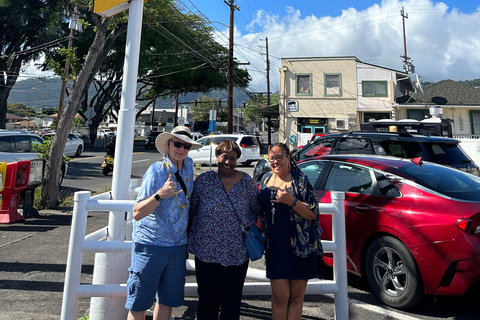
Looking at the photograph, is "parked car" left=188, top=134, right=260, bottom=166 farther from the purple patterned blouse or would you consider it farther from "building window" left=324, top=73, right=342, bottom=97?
the purple patterned blouse

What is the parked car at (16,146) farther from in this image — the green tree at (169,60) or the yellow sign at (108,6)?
the yellow sign at (108,6)

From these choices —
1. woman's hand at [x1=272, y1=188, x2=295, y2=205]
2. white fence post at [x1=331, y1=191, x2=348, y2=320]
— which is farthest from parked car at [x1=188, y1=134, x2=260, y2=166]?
woman's hand at [x1=272, y1=188, x2=295, y2=205]

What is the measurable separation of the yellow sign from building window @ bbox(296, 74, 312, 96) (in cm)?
2421

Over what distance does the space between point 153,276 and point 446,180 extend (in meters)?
3.21

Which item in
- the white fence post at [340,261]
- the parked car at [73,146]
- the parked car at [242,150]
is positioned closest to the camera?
the white fence post at [340,261]

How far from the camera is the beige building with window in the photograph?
25.6 metres

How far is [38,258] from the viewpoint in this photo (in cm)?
476

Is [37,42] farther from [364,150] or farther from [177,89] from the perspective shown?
[364,150]

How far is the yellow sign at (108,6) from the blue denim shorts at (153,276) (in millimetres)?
2485

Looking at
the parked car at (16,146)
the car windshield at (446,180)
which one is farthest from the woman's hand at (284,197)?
the parked car at (16,146)

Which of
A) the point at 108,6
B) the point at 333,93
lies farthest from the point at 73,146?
the point at 108,6

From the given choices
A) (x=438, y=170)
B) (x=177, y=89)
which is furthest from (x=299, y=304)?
(x=177, y=89)

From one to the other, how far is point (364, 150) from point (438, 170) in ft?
9.75

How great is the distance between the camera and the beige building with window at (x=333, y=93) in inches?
1009
